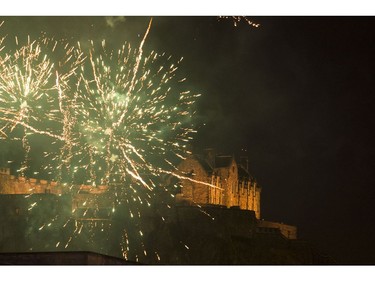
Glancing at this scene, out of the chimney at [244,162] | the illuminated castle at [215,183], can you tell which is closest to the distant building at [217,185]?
the illuminated castle at [215,183]

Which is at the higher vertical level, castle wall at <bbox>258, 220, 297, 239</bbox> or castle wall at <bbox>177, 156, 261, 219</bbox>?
castle wall at <bbox>177, 156, 261, 219</bbox>

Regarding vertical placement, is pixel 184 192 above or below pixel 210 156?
below

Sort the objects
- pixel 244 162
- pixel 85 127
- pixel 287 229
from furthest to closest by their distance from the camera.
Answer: pixel 244 162 → pixel 287 229 → pixel 85 127

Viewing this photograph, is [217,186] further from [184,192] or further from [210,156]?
[184,192]

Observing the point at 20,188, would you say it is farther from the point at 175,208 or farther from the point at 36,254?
the point at 36,254

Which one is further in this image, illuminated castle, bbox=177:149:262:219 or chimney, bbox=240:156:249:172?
chimney, bbox=240:156:249:172

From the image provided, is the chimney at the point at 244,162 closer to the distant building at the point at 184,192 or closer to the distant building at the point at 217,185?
the distant building at the point at 184,192

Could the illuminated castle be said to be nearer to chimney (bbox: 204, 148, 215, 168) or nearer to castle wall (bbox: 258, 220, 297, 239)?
chimney (bbox: 204, 148, 215, 168)

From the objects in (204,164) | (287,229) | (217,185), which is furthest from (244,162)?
(204,164)

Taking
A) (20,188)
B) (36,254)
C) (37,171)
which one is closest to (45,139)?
(37,171)

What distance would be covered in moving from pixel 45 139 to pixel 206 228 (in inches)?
527

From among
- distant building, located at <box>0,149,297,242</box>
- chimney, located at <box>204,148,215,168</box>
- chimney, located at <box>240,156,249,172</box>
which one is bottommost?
distant building, located at <box>0,149,297,242</box>

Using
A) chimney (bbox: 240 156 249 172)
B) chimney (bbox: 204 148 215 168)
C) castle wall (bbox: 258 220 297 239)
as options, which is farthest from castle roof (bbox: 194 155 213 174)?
chimney (bbox: 240 156 249 172)

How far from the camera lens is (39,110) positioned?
3994 cm
